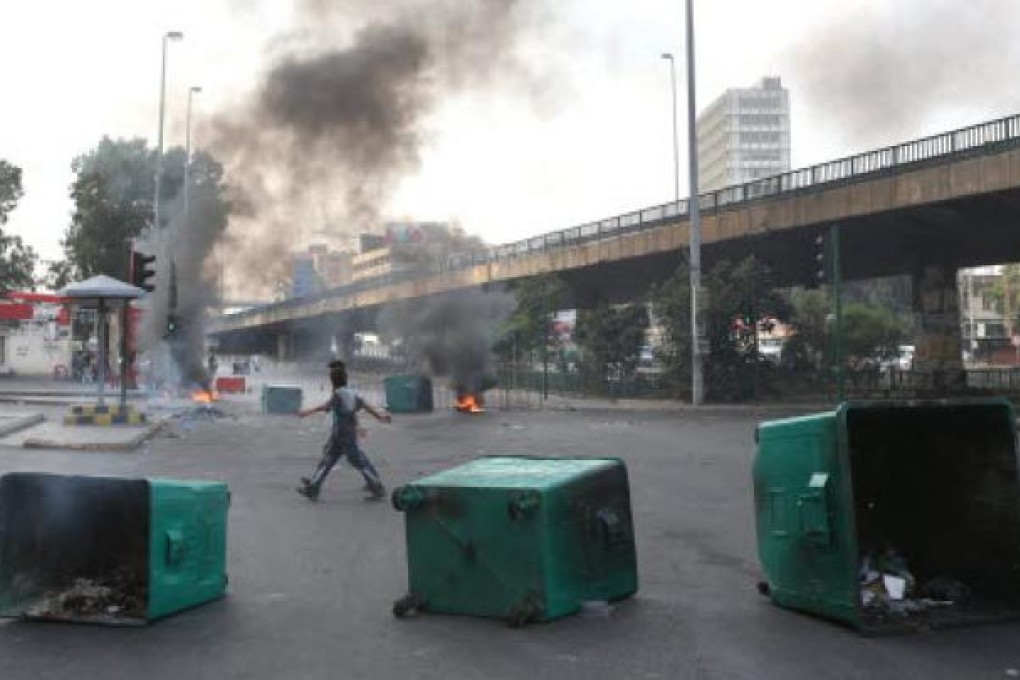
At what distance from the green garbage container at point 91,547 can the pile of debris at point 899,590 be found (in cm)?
353

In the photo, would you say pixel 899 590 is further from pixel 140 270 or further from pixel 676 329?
pixel 676 329

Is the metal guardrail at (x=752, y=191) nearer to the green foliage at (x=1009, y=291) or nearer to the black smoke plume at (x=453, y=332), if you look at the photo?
the black smoke plume at (x=453, y=332)

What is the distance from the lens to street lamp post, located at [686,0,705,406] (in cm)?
2678

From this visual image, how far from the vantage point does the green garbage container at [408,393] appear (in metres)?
24.8

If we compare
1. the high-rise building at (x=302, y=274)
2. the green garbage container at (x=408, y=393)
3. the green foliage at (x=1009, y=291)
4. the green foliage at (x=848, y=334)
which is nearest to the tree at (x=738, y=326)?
the green foliage at (x=848, y=334)

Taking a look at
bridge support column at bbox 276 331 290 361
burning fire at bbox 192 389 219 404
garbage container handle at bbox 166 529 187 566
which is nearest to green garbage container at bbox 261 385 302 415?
burning fire at bbox 192 389 219 404

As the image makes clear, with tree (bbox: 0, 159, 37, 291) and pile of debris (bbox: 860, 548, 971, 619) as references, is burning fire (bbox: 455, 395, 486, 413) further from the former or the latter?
tree (bbox: 0, 159, 37, 291)

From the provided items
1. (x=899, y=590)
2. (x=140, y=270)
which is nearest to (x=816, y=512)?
(x=899, y=590)

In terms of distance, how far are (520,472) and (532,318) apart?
2858 centimetres

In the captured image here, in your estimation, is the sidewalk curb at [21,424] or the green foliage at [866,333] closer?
the sidewalk curb at [21,424]

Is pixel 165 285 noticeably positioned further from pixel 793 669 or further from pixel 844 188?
pixel 793 669

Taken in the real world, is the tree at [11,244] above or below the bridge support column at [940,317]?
above

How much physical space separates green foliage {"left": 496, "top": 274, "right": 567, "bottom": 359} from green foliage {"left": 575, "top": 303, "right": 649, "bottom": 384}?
63.6 inches

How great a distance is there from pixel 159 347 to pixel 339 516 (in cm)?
2617
